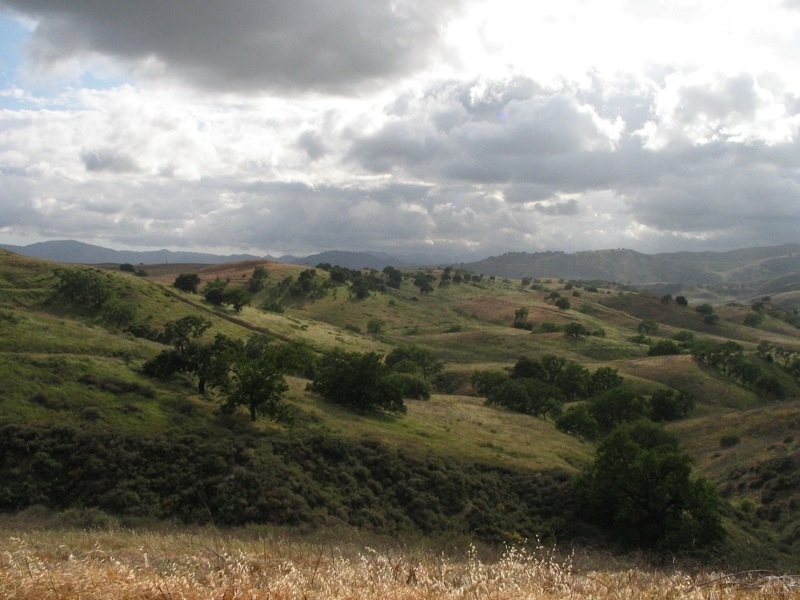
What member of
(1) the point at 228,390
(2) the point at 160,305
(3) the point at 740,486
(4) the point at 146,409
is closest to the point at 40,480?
(4) the point at 146,409

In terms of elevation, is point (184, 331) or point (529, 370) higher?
point (184, 331)

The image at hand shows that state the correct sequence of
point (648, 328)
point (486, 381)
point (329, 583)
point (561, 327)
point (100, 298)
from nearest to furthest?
point (329, 583) → point (100, 298) → point (486, 381) → point (561, 327) → point (648, 328)

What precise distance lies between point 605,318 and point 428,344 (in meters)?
80.1

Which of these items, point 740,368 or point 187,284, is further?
point 187,284

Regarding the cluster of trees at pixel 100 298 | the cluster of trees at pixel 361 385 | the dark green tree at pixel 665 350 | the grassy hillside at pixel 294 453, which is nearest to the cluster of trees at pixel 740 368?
the dark green tree at pixel 665 350

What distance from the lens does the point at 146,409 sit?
116 ft

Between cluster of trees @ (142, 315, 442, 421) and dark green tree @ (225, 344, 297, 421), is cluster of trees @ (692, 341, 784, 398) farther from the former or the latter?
dark green tree @ (225, 344, 297, 421)

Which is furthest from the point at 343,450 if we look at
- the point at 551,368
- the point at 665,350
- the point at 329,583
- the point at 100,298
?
the point at 665,350

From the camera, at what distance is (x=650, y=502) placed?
3256 cm

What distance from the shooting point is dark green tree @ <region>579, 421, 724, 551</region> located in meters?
30.8

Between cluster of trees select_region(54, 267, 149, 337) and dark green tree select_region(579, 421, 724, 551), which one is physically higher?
cluster of trees select_region(54, 267, 149, 337)

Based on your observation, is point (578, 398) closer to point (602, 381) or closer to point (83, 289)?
point (602, 381)

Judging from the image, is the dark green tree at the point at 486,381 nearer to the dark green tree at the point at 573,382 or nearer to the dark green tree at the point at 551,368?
the dark green tree at the point at 551,368

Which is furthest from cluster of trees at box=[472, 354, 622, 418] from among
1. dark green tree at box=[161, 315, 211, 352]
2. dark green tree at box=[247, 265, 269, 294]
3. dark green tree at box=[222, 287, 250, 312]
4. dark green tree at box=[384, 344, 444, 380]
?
dark green tree at box=[247, 265, 269, 294]
